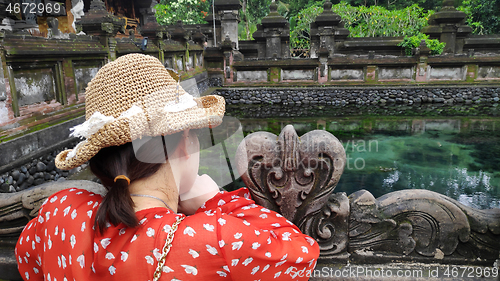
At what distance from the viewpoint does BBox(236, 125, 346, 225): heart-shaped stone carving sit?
63.6 inches

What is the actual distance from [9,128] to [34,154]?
43cm

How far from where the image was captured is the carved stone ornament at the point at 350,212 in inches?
64.2

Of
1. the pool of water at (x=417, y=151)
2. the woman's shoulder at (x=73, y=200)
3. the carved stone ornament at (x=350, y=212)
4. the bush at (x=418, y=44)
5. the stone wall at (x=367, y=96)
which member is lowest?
the pool of water at (x=417, y=151)

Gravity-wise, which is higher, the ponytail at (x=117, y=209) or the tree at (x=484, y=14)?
the tree at (x=484, y=14)

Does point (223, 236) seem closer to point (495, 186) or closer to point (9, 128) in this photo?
point (9, 128)

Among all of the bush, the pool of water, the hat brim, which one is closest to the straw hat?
the hat brim

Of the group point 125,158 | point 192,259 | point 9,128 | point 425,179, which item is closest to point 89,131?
point 125,158

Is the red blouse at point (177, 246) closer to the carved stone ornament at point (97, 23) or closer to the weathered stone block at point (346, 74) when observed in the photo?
the carved stone ornament at point (97, 23)

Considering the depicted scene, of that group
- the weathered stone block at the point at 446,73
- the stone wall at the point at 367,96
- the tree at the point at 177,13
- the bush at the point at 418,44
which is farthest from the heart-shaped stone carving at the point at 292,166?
the tree at the point at 177,13

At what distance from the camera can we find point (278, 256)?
101cm

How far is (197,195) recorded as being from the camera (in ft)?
4.51

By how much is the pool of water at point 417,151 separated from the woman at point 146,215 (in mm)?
3621

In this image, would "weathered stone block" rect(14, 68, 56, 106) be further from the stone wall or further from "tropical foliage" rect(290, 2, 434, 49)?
"tropical foliage" rect(290, 2, 434, 49)

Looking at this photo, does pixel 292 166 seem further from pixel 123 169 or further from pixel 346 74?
pixel 346 74
